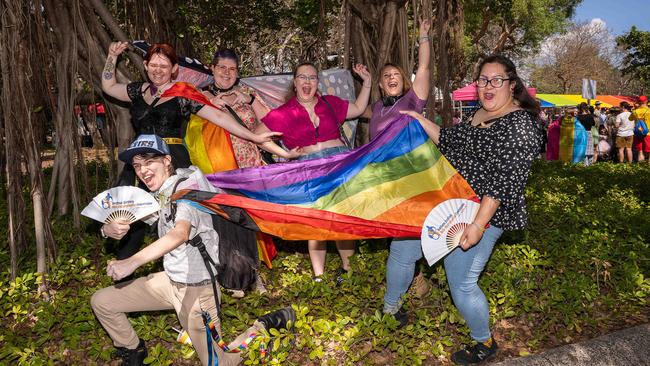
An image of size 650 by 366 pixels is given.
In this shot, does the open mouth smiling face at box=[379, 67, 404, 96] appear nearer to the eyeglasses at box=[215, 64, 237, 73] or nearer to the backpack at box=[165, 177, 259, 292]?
the eyeglasses at box=[215, 64, 237, 73]

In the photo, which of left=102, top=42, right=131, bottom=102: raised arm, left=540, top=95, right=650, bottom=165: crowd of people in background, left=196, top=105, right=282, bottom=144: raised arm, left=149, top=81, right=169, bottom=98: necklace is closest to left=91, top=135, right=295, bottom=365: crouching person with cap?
left=196, top=105, right=282, bottom=144: raised arm

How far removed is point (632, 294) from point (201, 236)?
3.24 meters

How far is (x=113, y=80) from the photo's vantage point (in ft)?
11.9

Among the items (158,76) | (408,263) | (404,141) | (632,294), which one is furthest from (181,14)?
(632,294)

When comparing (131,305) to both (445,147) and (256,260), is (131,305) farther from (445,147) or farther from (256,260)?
(445,147)

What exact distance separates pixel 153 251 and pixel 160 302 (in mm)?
572

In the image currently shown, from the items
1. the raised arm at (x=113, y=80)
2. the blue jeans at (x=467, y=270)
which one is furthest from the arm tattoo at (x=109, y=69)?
the blue jeans at (x=467, y=270)

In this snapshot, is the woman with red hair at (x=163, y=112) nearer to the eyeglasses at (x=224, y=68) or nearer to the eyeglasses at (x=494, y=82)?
the eyeglasses at (x=224, y=68)

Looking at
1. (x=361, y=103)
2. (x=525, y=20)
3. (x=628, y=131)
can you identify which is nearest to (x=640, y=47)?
(x=525, y=20)

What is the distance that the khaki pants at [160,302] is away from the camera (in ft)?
9.20

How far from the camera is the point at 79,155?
4.48 m

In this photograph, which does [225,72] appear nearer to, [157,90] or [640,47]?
[157,90]

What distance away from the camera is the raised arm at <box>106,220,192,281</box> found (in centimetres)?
240

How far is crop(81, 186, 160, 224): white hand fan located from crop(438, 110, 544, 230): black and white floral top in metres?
1.74
